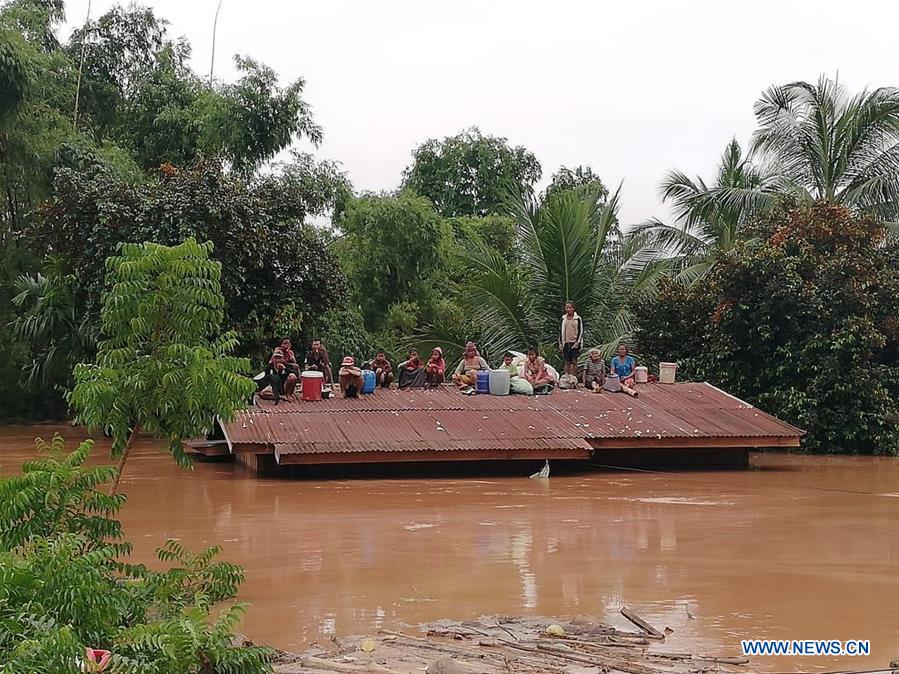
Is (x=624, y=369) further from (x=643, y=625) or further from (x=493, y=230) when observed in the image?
(x=493, y=230)

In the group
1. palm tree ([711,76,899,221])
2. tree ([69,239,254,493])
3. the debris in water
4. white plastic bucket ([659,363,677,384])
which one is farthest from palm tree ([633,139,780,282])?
tree ([69,239,254,493])

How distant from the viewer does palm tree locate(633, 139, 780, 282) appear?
22.9m

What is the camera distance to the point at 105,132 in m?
26.9

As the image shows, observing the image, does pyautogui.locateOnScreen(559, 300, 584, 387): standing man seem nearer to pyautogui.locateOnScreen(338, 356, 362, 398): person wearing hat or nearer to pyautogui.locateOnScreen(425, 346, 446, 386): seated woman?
pyautogui.locateOnScreen(425, 346, 446, 386): seated woman

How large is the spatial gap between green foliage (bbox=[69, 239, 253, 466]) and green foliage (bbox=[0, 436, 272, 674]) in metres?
1.07

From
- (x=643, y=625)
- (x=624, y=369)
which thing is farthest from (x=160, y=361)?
(x=624, y=369)

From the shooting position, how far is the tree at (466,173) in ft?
116

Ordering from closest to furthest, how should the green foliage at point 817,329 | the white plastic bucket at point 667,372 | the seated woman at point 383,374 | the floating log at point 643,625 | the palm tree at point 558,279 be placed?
the floating log at point 643,625 < the seated woman at point 383,374 < the green foliage at point 817,329 < the white plastic bucket at point 667,372 < the palm tree at point 558,279

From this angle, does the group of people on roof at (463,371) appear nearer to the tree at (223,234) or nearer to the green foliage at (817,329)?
the tree at (223,234)

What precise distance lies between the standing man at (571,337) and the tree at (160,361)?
10117mm

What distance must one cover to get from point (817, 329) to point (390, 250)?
9.84m

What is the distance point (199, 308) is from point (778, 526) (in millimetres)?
6267

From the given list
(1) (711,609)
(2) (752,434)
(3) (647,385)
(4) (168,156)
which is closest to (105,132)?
(4) (168,156)

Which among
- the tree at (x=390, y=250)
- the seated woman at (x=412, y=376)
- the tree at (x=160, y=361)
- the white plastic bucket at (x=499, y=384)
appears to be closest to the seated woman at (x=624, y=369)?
the white plastic bucket at (x=499, y=384)
